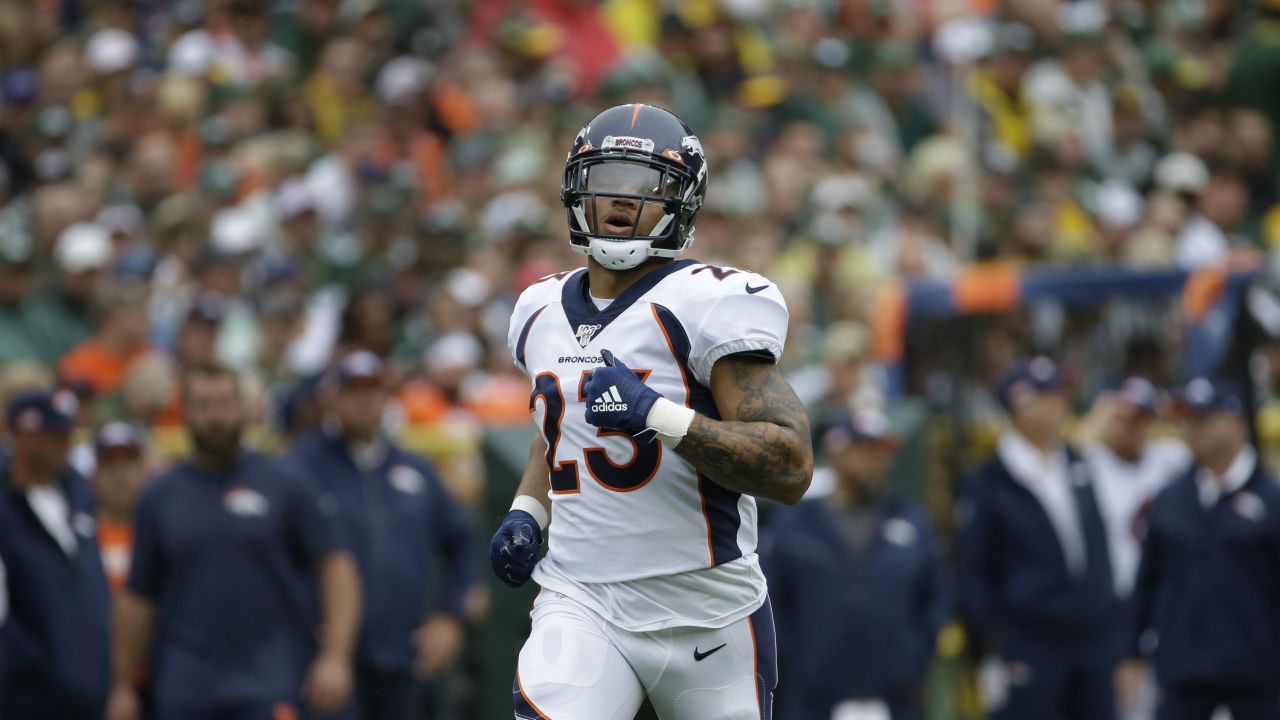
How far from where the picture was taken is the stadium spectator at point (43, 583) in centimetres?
662

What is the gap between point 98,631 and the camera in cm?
682

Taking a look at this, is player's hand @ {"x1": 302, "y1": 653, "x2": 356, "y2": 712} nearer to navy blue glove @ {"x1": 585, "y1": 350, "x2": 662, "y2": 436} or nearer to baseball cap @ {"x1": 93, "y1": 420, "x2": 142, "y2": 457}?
baseball cap @ {"x1": 93, "y1": 420, "x2": 142, "y2": 457}

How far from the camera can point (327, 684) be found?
6965 mm

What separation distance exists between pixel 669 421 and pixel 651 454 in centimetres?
24

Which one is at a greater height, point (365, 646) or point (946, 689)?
point (365, 646)

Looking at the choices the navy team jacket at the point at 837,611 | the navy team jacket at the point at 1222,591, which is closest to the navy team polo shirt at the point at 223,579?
the navy team jacket at the point at 837,611

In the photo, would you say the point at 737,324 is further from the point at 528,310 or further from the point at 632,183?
the point at 528,310

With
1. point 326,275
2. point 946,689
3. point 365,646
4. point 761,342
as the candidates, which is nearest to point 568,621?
point 761,342

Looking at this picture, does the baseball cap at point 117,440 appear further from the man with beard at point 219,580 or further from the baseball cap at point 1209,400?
the baseball cap at point 1209,400

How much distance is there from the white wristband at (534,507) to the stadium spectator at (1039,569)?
4524mm

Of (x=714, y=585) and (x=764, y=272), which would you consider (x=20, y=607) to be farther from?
(x=764, y=272)

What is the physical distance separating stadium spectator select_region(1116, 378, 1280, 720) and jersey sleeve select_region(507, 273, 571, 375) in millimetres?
4374

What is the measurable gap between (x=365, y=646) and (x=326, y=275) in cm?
324

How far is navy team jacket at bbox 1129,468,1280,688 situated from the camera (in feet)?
26.0
